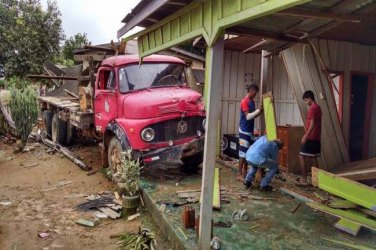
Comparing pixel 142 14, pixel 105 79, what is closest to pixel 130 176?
pixel 142 14

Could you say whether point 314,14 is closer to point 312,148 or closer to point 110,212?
point 312,148

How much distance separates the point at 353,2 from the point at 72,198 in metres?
5.72

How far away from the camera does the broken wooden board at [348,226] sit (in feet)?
13.8

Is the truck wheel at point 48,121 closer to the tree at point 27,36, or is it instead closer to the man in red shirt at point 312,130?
the man in red shirt at point 312,130

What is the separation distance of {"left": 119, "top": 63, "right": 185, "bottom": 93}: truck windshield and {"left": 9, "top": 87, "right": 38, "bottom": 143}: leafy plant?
4869 millimetres

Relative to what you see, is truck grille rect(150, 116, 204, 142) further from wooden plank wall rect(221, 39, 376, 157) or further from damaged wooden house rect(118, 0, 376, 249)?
wooden plank wall rect(221, 39, 376, 157)

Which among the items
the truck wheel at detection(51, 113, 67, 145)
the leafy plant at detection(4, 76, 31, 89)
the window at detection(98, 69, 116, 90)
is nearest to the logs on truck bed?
the truck wheel at detection(51, 113, 67, 145)

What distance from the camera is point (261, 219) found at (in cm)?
469

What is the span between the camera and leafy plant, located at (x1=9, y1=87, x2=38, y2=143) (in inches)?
402

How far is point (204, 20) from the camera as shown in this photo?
3539 millimetres

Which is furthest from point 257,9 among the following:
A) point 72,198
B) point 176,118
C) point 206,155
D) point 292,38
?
point 72,198

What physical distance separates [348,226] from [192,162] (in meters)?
3.70

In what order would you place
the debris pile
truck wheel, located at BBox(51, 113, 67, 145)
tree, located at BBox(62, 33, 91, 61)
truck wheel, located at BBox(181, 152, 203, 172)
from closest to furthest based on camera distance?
the debris pile < truck wheel, located at BBox(181, 152, 203, 172) < truck wheel, located at BBox(51, 113, 67, 145) < tree, located at BBox(62, 33, 91, 61)

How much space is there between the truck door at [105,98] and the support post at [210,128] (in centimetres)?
386
